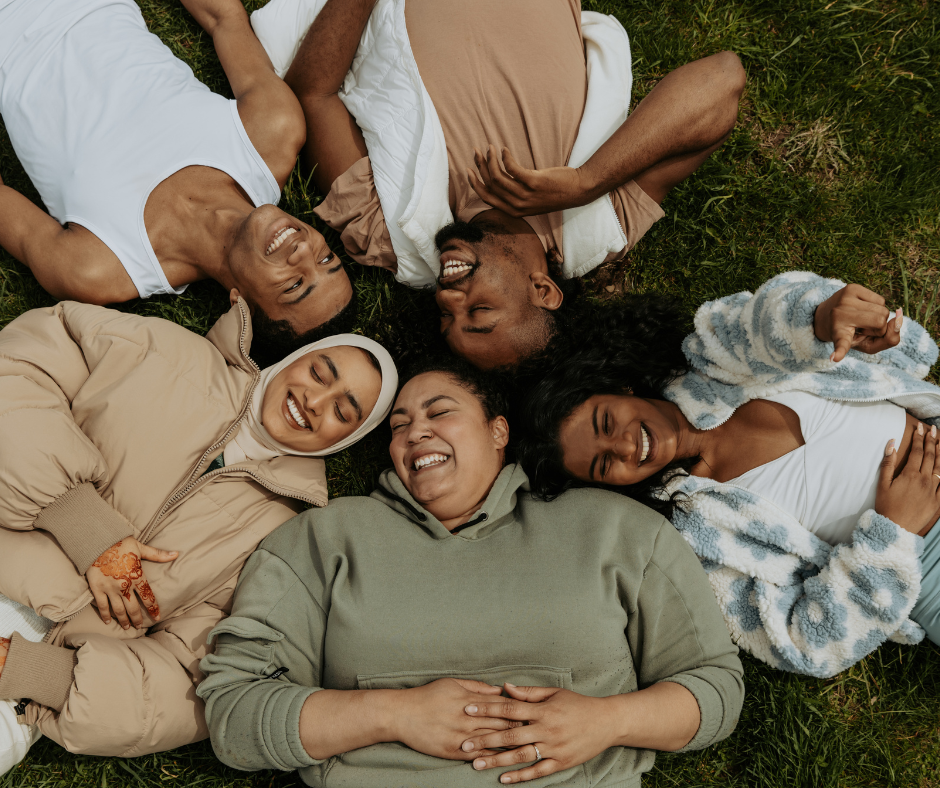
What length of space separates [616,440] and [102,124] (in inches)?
110

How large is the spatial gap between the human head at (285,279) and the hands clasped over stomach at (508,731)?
5.76ft

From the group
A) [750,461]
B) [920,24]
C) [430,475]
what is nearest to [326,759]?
[430,475]

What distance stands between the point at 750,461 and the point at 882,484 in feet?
1.74

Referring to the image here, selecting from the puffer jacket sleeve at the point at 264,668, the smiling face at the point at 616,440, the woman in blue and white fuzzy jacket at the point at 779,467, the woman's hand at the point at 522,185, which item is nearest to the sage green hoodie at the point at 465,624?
the puffer jacket sleeve at the point at 264,668

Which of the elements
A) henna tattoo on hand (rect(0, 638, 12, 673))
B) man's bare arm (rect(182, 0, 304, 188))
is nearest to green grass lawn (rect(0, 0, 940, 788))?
man's bare arm (rect(182, 0, 304, 188))

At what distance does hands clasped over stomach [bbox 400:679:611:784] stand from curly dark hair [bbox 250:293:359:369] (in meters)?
1.71

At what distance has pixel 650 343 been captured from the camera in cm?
330

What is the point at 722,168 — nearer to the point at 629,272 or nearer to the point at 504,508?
the point at 629,272

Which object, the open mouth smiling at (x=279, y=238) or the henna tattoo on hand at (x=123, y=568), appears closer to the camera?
the henna tattoo on hand at (x=123, y=568)

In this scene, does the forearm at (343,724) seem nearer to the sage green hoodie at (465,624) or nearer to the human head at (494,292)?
the sage green hoodie at (465,624)

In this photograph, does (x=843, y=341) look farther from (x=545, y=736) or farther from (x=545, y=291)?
(x=545, y=736)

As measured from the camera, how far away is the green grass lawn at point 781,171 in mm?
3492

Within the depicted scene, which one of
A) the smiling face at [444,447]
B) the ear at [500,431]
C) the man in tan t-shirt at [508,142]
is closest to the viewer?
the smiling face at [444,447]

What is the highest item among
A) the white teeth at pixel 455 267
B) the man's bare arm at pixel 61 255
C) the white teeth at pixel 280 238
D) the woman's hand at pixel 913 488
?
the man's bare arm at pixel 61 255
